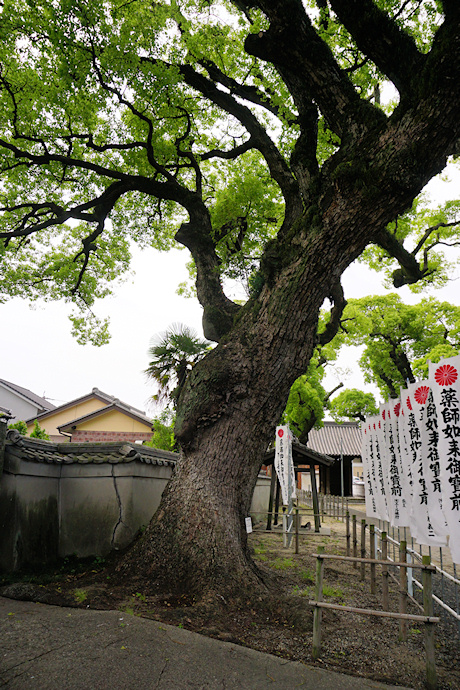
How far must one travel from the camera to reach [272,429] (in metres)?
6.18

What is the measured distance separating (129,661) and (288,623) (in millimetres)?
1912

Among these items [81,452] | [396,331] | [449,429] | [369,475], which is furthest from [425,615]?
[396,331]

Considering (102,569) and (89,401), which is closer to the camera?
(102,569)

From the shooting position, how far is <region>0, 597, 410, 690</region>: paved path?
3.39 meters

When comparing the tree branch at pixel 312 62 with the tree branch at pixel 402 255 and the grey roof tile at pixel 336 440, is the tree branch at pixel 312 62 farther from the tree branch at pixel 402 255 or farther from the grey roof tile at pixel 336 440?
the grey roof tile at pixel 336 440

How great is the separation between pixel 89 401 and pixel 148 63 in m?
26.7

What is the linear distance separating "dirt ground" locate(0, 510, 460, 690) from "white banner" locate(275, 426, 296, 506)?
4828mm

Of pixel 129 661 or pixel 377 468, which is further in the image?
pixel 377 468

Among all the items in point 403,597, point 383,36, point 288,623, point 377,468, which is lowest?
point 288,623

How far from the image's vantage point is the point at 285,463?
1151 centimetres

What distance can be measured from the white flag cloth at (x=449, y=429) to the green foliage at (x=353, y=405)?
1032 inches

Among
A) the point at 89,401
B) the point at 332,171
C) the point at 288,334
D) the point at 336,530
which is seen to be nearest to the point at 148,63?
the point at 332,171

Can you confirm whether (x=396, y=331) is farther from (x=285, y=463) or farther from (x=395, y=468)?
(x=395, y=468)

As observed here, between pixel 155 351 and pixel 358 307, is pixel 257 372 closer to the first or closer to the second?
pixel 155 351
